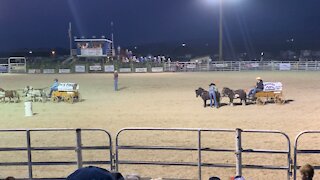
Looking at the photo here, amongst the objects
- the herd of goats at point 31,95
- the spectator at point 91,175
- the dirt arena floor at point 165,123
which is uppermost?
the spectator at point 91,175

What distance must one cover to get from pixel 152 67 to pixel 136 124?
129 ft

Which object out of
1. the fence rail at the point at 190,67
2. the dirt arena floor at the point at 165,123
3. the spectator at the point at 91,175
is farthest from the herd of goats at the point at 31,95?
the fence rail at the point at 190,67

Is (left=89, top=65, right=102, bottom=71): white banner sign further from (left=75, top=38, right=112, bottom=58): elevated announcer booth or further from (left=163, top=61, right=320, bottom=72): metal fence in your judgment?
(left=75, top=38, right=112, bottom=58): elevated announcer booth

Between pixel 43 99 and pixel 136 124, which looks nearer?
pixel 136 124

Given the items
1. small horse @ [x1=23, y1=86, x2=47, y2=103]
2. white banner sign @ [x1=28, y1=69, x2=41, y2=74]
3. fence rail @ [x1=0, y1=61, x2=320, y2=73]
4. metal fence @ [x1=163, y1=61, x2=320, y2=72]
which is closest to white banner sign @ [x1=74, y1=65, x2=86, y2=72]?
fence rail @ [x1=0, y1=61, x2=320, y2=73]

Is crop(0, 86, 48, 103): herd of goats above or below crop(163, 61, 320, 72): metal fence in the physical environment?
below

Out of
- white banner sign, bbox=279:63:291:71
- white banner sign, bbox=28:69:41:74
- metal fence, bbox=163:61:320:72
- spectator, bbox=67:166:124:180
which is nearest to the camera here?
spectator, bbox=67:166:124:180

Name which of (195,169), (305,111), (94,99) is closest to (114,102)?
(94,99)

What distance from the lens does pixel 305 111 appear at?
656 inches

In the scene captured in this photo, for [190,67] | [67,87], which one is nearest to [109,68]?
[190,67]

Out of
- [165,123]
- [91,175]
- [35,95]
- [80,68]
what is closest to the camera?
[91,175]

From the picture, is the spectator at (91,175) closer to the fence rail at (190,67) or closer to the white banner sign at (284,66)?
the fence rail at (190,67)

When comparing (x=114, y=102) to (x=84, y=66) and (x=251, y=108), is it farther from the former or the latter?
(x=84, y=66)

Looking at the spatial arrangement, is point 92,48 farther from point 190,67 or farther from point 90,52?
point 190,67
